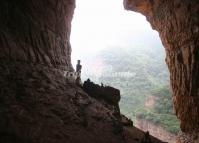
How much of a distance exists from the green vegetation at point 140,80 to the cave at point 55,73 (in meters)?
20.3

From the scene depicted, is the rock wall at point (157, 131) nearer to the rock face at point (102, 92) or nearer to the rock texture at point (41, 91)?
the rock face at point (102, 92)

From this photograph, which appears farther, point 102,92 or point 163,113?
point 163,113

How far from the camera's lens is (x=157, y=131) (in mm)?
37438

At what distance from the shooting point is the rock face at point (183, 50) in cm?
1433

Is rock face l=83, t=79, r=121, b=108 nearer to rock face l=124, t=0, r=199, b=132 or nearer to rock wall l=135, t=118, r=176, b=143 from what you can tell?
rock face l=124, t=0, r=199, b=132

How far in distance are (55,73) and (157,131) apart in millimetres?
26054

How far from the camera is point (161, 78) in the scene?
6388 cm

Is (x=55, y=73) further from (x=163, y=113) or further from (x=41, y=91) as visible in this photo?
(x=163, y=113)

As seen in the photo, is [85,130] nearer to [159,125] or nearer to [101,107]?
[101,107]

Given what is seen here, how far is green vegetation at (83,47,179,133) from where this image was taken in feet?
128

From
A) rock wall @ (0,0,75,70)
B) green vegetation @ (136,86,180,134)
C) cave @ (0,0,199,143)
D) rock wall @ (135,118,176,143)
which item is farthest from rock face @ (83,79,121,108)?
green vegetation @ (136,86,180,134)

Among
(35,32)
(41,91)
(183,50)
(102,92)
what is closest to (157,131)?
(102,92)

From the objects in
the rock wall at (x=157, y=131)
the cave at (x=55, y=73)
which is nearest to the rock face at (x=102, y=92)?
the cave at (x=55, y=73)

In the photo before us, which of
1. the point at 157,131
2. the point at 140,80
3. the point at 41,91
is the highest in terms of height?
the point at 140,80
